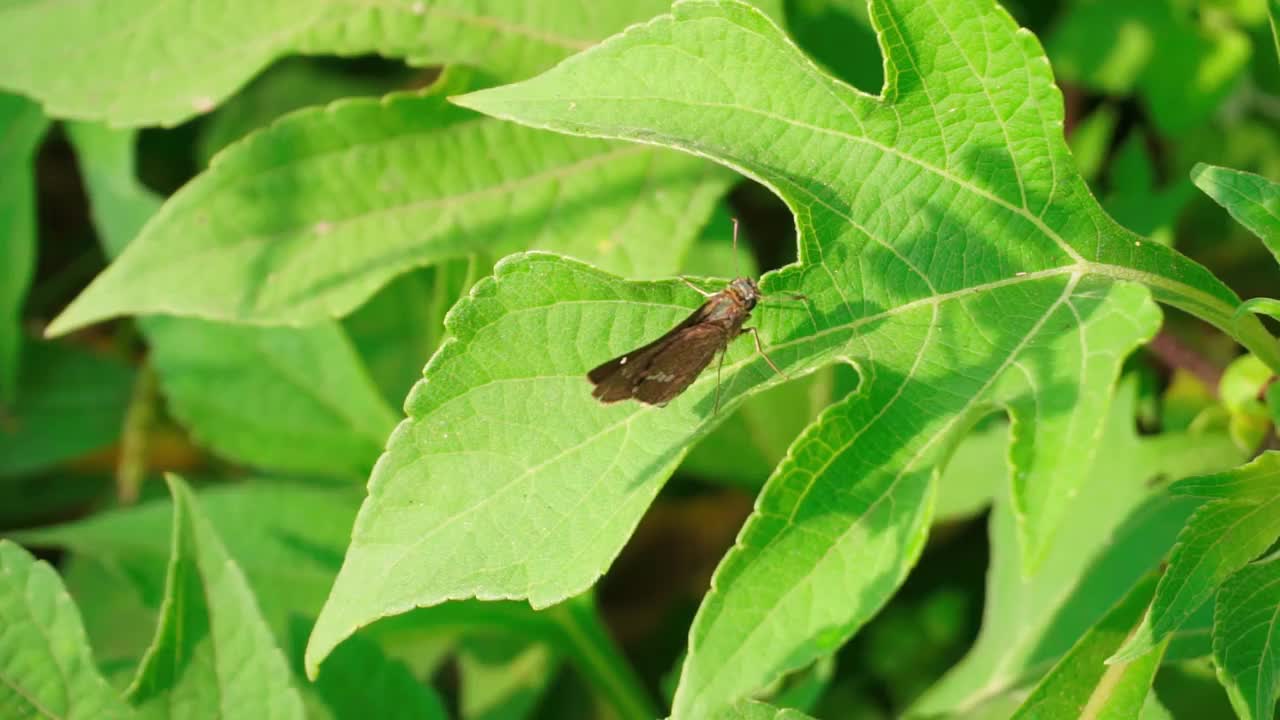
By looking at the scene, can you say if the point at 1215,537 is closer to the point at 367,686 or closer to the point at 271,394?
the point at 367,686

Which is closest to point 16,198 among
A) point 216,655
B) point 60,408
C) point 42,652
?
point 60,408

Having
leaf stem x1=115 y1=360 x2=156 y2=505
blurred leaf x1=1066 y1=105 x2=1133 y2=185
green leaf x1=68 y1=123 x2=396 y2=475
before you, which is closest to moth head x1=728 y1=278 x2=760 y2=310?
green leaf x1=68 y1=123 x2=396 y2=475

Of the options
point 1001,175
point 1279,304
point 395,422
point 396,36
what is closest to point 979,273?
point 1001,175

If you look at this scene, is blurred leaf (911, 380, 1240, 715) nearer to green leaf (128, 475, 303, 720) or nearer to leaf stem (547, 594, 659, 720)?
leaf stem (547, 594, 659, 720)

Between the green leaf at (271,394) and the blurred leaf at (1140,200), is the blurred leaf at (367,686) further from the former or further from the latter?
the blurred leaf at (1140,200)

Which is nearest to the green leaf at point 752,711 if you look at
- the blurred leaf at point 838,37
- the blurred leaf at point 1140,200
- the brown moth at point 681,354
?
the brown moth at point 681,354

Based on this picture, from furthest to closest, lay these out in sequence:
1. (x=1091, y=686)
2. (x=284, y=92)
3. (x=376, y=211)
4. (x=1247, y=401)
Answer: (x=284, y=92) → (x=376, y=211) → (x=1247, y=401) → (x=1091, y=686)
